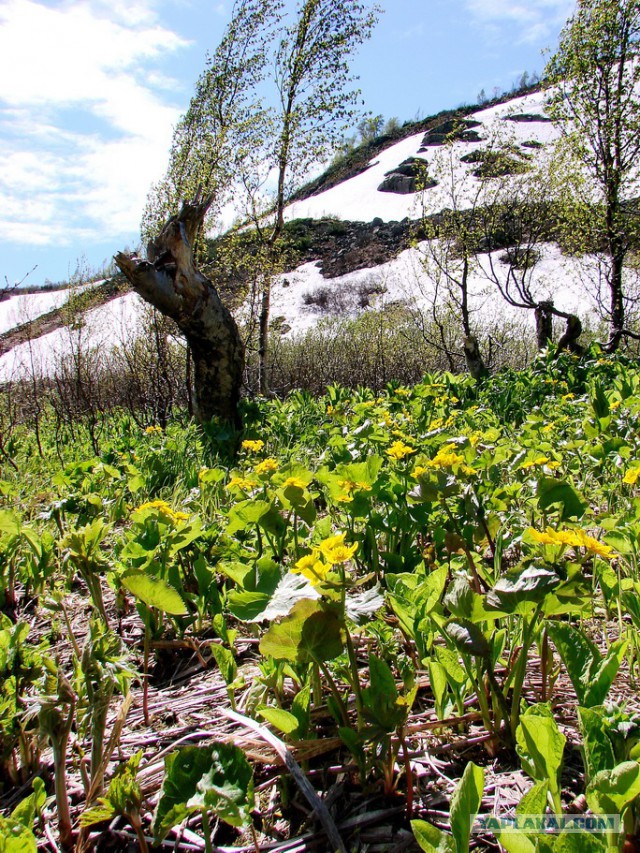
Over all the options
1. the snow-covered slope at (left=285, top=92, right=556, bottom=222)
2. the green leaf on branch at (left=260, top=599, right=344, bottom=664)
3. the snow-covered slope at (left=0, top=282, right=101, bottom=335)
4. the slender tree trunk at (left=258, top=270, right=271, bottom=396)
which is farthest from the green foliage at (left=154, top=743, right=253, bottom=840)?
the snow-covered slope at (left=285, top=92, right=556, bottom=222)

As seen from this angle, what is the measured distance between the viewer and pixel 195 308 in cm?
571

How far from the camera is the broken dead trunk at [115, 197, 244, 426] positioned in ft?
18.2

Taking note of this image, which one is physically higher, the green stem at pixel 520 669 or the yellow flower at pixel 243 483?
the yellow flower at pixel 243 483

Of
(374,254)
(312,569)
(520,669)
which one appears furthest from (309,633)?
(374,254)

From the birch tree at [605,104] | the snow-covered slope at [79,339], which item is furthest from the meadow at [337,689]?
the birch tree at [605,104]

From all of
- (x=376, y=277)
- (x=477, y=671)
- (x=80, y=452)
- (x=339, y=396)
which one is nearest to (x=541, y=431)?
(x=477, y=671)

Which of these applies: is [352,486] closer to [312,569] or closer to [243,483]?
[243,483]

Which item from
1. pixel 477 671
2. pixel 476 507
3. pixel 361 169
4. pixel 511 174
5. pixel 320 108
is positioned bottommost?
pixel 477 671

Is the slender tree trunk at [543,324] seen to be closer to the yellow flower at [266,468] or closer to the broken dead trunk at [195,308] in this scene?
the broken dead trunk at [195,308]

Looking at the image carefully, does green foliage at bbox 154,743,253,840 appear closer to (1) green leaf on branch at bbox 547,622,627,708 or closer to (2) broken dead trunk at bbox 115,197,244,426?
(1) green leaf on branch at bbox 547,622,627,708

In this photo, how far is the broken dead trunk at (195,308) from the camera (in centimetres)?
554

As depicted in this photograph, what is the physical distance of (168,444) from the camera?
4.18 metres

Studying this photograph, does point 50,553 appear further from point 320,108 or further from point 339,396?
point 320,108

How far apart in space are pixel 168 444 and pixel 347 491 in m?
2.78
